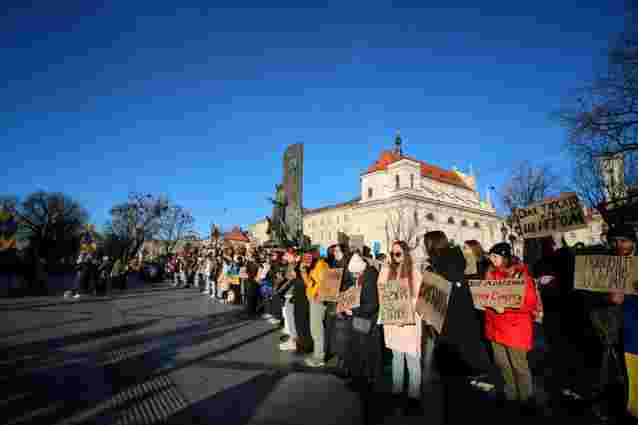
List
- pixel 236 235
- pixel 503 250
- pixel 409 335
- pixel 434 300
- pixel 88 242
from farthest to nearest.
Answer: pixel 236 235
pixel 88 242
pixel 503 250
pixel 409 335
pixel 434 300

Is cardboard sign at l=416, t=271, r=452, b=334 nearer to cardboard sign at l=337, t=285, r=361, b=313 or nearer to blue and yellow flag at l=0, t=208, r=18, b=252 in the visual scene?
cardboard sign at l=337, t=285, r=361, b=313

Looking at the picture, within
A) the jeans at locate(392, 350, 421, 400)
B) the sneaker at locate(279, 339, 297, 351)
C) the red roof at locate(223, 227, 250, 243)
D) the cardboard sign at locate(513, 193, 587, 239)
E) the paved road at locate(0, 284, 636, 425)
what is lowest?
the sneaker at locate(279, 339, 297, 351)

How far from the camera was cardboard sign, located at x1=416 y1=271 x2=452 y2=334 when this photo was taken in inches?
152

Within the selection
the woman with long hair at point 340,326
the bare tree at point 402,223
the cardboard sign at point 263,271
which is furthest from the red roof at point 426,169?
the woman with long hair at point 340,326

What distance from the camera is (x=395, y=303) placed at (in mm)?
4406

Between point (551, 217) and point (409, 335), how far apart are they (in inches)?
163

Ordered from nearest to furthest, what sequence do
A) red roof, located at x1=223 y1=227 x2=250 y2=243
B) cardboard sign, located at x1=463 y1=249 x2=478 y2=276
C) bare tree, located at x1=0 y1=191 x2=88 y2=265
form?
cardboard sign, located at x1=463 y1=249 x2=478 y2=276, bare tree, located at x1=0 y1=191 x2=88 y2=265, red roof, located at x1=223 y1=227 x2=250 y2=243

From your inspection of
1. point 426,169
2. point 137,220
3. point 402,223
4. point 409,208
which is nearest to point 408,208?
point 409,208

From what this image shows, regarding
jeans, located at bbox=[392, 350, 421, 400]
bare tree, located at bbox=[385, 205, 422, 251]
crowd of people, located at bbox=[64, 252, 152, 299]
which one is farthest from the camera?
bare tree, located at bbox=[385, 205, 422, 251]

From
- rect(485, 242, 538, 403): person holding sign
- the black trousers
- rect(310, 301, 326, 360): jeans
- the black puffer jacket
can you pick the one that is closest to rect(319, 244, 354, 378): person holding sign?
rect(310, 301, 326, 360): jeans

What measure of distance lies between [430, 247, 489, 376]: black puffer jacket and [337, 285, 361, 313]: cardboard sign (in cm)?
127

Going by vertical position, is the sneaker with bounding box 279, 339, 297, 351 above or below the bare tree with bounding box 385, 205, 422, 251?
below

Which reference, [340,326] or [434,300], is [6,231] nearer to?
[340,326]

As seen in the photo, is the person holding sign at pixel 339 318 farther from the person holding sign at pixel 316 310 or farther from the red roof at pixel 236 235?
the red roof at pixel 236 235
